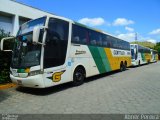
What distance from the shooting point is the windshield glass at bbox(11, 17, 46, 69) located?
7355mm

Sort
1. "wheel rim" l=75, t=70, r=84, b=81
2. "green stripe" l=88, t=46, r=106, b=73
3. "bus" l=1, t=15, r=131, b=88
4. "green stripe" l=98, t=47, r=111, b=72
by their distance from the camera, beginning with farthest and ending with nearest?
"green stripe" l=98, t=47, r=111, b=72
"green stripe" l=88, t=46, r=106, b=73
"wheel rim" l=75, t=70, r=84, b=81
"bus" l=1, t=15, r=131, b=88

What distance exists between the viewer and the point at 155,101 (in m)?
6.43

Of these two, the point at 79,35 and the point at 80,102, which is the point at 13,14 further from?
the point at 80,102

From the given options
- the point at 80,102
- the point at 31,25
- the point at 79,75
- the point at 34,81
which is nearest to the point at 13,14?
the point at 31,25

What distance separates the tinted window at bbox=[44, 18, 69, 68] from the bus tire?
136cm

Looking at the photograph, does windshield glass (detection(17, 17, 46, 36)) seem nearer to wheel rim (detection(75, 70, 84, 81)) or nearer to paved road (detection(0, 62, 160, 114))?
paved road (detection(0, 62, 160, 114))

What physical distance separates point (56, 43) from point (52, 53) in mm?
517

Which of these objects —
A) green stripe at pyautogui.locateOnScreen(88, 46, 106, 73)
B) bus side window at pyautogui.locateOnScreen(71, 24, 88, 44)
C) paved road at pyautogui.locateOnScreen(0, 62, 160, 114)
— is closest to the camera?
paved road at pyautogui.locateOnScreen(0, 62, 160, 114)

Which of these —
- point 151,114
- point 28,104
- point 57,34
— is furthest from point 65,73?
point 151,114

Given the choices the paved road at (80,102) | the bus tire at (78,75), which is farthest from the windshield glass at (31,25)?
the bus tire at (78,75)

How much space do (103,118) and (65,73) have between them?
386cm

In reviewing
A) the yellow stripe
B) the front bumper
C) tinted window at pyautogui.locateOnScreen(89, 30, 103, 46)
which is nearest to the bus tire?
tinted window at pyautogui.locateOnScreen(89, 30, 103, 46)

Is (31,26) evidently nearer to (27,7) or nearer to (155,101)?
(155,101)

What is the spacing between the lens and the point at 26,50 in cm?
766
